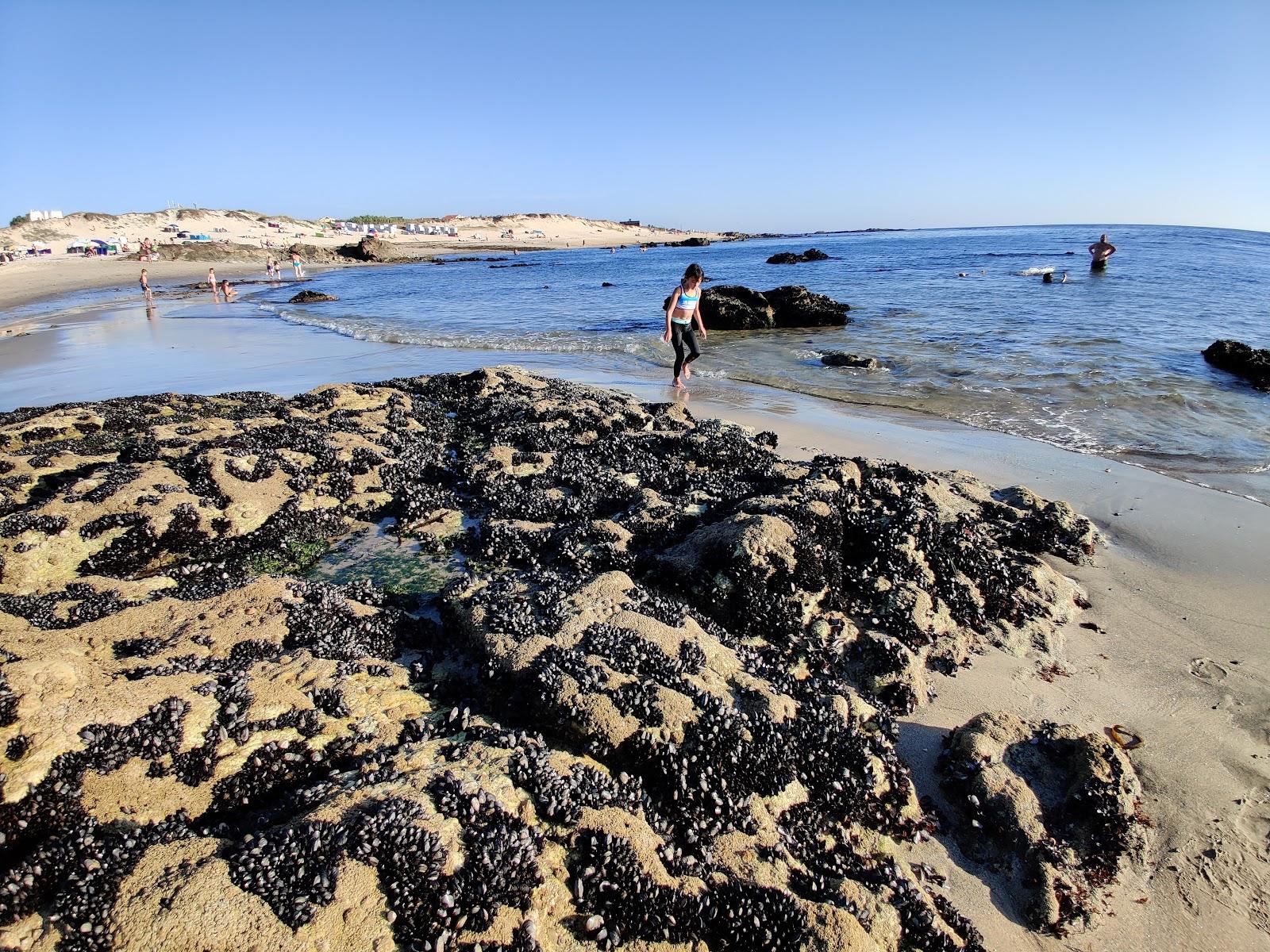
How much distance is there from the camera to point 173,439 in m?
7.21

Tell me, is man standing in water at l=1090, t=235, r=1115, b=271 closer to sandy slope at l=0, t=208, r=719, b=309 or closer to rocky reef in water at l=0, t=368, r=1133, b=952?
rocky reef in water at l=0, t=368, r=1133, b=952

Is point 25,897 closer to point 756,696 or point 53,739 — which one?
point 53,739

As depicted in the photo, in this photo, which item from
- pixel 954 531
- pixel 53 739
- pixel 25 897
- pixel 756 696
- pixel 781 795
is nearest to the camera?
pixel 25 897

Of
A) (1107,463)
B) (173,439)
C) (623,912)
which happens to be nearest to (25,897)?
(623,912)

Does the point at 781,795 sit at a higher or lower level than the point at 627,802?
lower

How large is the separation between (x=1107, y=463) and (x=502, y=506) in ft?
25.2

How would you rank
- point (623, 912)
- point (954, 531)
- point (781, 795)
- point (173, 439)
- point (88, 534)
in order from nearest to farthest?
1. point (623, 912)
2. point (781, 795)
3. point (88, 534)
4. point (954, 531)
5. point (173, 439)

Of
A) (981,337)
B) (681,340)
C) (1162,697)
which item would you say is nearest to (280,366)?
(681,340)

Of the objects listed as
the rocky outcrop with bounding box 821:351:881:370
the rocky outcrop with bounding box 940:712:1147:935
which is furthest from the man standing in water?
the rocky outcrop with bounding box 940:712:1147:935

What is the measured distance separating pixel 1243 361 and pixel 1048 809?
580 inches

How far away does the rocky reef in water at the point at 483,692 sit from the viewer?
8.25ft

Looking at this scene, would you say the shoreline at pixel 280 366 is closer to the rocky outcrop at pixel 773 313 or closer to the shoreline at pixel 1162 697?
the shoreline at pixel 1162 697

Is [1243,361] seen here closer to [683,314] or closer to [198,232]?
[683,314]

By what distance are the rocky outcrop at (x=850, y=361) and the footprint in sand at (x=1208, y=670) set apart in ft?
35.6
